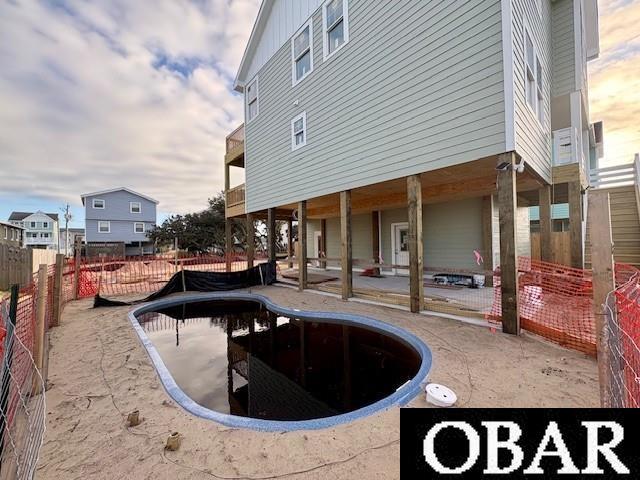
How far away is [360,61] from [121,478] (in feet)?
25.7

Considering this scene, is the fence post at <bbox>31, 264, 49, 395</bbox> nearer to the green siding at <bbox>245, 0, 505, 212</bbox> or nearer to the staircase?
the green siding at <bbox>245, 0, 505, 212</bbox>

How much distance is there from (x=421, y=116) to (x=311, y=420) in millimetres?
Answer: 5411

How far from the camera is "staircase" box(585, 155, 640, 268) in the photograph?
813 centimetres

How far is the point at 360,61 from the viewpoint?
677 cm

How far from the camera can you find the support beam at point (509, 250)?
4.50 meters

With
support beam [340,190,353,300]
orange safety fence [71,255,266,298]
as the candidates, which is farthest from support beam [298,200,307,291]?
orange safety fence [71,255,266,298]

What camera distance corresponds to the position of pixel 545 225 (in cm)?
723

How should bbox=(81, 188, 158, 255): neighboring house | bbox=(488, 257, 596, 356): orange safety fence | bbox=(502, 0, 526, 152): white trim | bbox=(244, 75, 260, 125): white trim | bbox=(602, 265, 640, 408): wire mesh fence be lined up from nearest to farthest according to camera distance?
bbox=(602, 265, 640, 408): wire mesh fence
bbox=(488, 257, 596, 356): orange safety fence
bbox=(502, 0, 526, 152): white trim
bbox=(244, 75, 260, 125): white trim
bbox=(81, 188, 158, 255): neighboring house

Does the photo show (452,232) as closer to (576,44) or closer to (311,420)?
(576,44)

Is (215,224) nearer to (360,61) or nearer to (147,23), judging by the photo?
(147,23)

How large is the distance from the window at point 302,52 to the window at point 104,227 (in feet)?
90.5

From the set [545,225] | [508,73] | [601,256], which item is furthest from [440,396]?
[545,225]

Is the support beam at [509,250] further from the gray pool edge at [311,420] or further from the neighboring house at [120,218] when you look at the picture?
the neighboring house at [120,218]

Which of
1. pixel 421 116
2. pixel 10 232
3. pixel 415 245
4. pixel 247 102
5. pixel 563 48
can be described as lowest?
pixel 415 245
